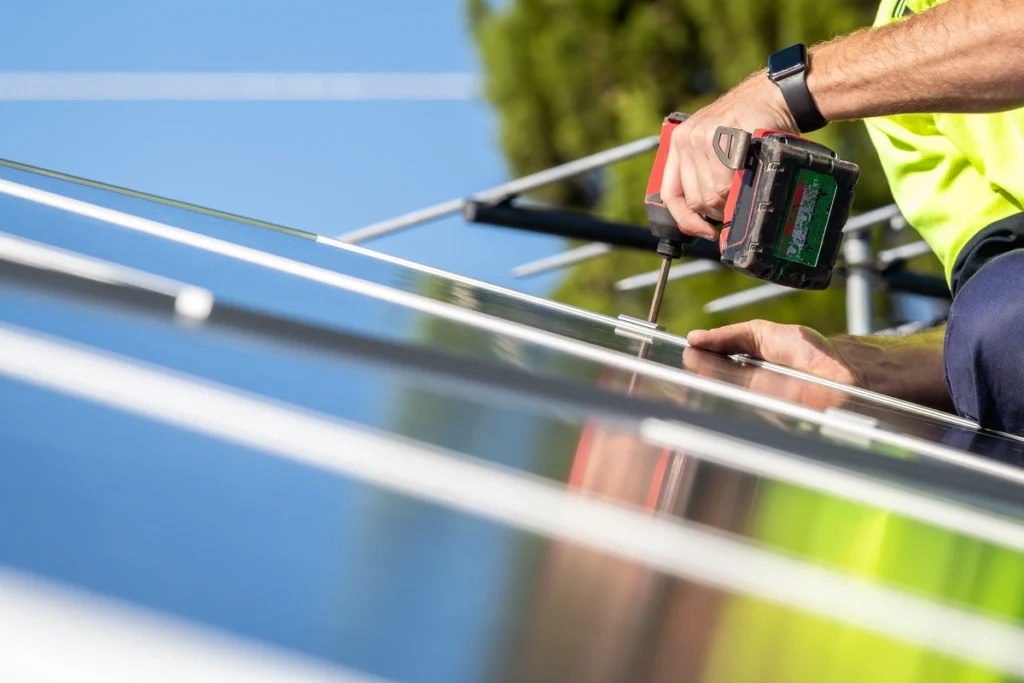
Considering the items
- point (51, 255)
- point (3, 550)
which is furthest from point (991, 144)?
point (3, 550)

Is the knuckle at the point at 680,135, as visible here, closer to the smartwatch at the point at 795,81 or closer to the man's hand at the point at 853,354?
the smartwatch at the point at 795,81

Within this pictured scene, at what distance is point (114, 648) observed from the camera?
0.34 metres

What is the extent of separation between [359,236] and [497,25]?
659cm

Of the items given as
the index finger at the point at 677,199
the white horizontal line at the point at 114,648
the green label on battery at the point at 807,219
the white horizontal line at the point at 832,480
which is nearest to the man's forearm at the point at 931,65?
the green label on battery at the point at 807,219

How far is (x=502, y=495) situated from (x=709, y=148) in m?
1.17

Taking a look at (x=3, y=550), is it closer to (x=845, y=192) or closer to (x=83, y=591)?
(x=83, y=591)

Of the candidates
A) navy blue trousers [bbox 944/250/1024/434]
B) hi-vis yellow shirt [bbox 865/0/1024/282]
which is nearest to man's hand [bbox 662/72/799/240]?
hi-vis yellow shirt [bbox 865/0/1024/282]

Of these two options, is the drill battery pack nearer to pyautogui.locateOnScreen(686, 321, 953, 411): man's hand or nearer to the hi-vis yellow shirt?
pyautogui.locateOnScreen(686, 321, 953, 411): man's hand

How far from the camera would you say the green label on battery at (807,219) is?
166cm

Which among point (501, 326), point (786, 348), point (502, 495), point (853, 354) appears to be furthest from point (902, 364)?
point (502, 495)

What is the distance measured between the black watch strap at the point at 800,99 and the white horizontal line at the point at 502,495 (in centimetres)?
117

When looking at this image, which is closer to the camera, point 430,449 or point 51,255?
point 430,449

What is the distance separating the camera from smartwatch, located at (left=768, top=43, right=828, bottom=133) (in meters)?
1.67

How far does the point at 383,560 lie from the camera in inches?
18.4
